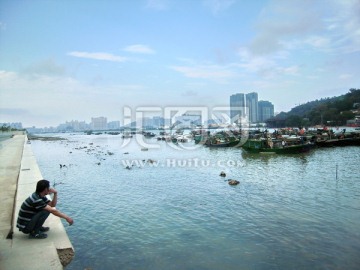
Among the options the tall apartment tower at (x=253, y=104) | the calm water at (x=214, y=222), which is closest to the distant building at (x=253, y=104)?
the tall apartment tower at (x=253, y=104)

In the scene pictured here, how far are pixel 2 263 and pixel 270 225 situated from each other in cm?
898

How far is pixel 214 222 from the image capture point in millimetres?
11773

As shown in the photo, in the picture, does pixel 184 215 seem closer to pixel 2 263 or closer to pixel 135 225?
pixel 135 225

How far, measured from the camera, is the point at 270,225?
37.1 feet

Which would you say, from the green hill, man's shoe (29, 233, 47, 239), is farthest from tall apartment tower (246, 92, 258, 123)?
man's shoe (29, 233, 47, 239)

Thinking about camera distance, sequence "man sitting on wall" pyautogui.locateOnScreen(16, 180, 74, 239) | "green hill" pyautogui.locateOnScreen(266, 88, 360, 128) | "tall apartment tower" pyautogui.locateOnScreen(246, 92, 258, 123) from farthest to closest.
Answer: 1. "tall apartment tower" pyautogui.locateOnScreen(246, 92, 258, 123)
2. "green hill" pyautogui.locateOnScreen(266, 88, 360, 128)
3. "man sitting on wall" pyautogui.locateOnScreen(16, 180, 74, 239)

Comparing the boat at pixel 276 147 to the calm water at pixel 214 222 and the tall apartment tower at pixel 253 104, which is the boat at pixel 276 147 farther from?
the tall apartment tower at pixel 253 104

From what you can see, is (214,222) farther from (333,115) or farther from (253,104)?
(253,104)

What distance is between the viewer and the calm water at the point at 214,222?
8531 millimetres

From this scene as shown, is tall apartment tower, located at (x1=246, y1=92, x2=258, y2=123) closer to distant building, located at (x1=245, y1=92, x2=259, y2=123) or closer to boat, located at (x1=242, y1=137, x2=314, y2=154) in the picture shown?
distant building, located at (x1=245, y1=92, x2=259, y2=123)

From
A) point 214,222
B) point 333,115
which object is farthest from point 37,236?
point 333,115

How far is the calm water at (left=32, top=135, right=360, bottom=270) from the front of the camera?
853cm

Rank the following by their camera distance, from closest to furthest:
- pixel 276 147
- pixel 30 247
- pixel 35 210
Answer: pixel 30 247 → pixel 35 210 → pixel 276 147

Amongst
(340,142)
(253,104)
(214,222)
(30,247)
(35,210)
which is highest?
(253,104)
